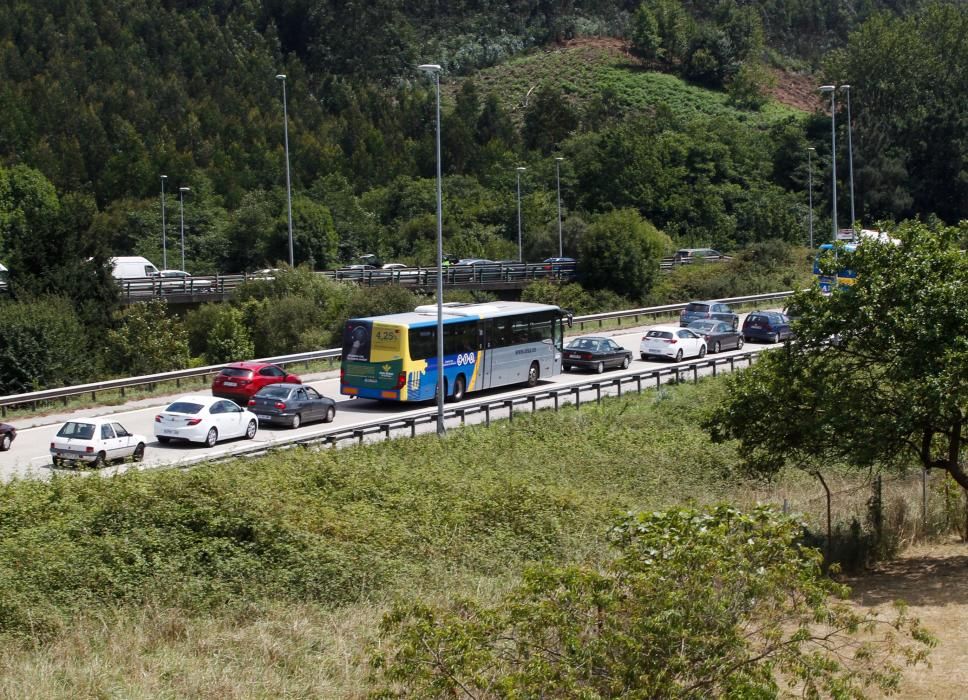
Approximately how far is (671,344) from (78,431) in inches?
946

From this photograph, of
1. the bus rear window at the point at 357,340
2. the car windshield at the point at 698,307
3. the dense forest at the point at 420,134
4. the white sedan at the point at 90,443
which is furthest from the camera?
the dense forest at the point at 420,134

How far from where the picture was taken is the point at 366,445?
93.8ft

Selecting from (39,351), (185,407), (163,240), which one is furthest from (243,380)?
(163,240)

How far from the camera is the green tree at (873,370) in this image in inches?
771

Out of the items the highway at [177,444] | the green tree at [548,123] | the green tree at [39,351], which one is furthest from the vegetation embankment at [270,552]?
the green tree at [548,123]

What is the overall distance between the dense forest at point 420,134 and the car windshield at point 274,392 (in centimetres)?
1973

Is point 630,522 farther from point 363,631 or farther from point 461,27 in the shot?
point 461,27

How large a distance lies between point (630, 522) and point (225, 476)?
11222 mm

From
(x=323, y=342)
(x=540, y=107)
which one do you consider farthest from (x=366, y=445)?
(x=540, y=107)

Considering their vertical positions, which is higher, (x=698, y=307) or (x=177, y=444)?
(x=698, y=307)

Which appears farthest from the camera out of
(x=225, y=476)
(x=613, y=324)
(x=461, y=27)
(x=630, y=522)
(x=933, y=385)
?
(x=461, y=27)

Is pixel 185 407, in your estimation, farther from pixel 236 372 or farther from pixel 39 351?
pixel 39 351

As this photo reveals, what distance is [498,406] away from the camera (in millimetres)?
33625

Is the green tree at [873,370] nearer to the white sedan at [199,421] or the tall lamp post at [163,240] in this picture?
the white sedan at [199,421]
